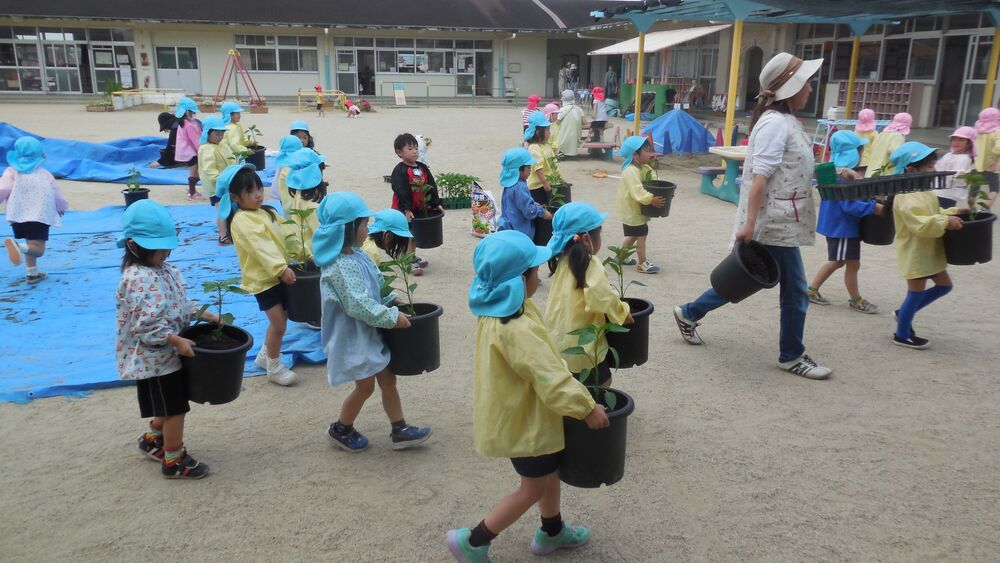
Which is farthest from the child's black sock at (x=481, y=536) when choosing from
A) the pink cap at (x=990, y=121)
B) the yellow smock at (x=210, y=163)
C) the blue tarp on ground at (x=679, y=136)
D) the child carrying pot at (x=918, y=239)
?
the blue tarp on ground at (x=679, y=136)

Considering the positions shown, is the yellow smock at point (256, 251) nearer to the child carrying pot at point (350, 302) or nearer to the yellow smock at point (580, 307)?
the child carrying pot at point (350, 302)

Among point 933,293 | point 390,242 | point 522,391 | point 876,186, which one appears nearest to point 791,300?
point 876,186

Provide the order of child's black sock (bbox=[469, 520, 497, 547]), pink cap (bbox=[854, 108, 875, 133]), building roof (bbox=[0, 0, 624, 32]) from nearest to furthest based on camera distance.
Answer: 1. child's black sock (bbox=[469, 520, 497, 547])
2. pink cap (bbox=[854, 108, 875, 133])
3. building roof (bbox=[0, 0, 624, 32])

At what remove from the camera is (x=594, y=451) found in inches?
102

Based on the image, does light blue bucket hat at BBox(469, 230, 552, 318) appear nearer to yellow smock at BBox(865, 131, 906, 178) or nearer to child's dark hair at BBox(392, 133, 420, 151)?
child's dark hair at BBox(392, 133, 420, 151)

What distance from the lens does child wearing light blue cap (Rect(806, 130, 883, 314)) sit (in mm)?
5469

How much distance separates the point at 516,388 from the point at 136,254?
1.90m

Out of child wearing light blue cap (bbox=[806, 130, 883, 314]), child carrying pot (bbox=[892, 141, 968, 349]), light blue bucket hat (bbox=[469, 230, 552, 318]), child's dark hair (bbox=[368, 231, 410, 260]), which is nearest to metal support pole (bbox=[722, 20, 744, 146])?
child wearing light blue cap (bbox=[806, 130, 883, 314])

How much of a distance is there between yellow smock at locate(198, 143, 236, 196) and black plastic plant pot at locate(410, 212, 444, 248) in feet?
11.2

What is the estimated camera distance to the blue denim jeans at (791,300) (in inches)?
173

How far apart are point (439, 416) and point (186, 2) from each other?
1211 inches

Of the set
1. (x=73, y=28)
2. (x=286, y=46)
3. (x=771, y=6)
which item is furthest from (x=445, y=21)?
(x=771, y=6)

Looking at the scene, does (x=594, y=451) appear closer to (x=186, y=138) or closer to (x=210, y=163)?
(x=210, y=163)

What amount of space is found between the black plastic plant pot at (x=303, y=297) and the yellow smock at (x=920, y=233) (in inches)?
150
